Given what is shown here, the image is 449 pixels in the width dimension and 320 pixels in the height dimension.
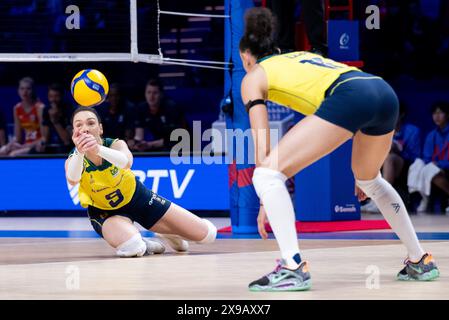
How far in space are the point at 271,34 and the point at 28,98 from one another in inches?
428

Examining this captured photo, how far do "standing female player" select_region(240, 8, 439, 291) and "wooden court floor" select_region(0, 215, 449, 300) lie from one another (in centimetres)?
35

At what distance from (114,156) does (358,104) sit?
2.82 metres

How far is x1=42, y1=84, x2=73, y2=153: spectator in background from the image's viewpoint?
16.1 m

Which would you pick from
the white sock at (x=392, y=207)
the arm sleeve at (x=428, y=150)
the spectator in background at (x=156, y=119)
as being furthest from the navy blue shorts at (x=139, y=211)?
the arm sleeve at (x=428, y=150)

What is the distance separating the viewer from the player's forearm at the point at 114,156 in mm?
8070

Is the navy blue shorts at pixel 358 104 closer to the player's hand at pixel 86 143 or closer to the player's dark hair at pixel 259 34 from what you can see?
the player's dark hair at pixel 259 34

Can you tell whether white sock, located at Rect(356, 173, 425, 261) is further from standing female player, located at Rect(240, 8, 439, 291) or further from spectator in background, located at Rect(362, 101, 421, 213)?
spectator in background, located at Rect(362, 101, 421, 213)

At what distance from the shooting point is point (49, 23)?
16516 mm

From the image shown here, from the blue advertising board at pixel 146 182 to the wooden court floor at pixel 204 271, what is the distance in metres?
3.88

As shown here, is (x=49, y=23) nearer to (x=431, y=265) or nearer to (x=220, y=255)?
(x=220, y=255)

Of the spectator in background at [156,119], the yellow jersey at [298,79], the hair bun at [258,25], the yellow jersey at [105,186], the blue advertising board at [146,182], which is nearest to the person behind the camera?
the yellow jersey at [298,79]

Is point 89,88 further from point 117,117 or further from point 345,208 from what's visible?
point 117,117

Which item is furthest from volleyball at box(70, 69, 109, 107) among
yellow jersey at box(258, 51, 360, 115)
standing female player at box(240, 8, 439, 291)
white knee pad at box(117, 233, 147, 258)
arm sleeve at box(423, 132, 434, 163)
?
arm sleeve at box(423, 132, 434, 163)

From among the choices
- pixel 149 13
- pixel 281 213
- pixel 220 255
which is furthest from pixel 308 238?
pixel 281 213
